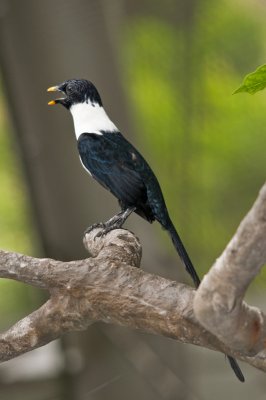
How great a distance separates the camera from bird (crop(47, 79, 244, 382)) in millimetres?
2324

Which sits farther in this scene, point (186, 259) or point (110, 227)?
point (110, 227)

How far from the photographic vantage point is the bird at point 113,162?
2.32 meters

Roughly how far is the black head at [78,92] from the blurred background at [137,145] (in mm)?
1098

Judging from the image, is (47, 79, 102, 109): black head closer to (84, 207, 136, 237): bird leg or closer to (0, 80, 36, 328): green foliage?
(84, 207, 136, 237): bird leg

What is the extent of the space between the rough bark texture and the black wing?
0.14 meters

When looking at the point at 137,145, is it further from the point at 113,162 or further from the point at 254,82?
the point at 254,82

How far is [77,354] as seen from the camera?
4.07 metres

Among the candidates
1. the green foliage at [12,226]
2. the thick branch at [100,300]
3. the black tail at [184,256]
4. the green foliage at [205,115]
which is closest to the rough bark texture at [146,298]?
the thick branch at [100,300]

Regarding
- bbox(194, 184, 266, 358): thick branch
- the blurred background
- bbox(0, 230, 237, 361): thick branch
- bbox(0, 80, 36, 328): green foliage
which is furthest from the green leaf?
bbox(0, 80, 36, 328): green foliage

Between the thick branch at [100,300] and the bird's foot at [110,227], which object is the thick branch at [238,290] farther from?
the bird's foot at [110,227]

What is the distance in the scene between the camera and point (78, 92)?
242 cm

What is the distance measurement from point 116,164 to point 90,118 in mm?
193

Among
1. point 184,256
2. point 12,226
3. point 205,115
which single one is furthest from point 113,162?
point 12,226

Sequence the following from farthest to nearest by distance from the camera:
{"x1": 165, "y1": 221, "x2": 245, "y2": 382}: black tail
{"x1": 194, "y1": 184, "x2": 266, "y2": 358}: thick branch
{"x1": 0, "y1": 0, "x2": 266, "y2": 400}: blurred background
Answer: {"x1": 0, "y1": 0, "x2": 266, "y2": 400}: blurred background < {"x1": 165, "y1": 221, "x2": 245, "y2": 382}: black tail < {"x1": 194, "y1": 184, "x2": 266, "y2": 358}: thick branch
